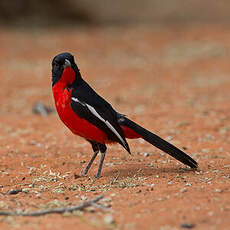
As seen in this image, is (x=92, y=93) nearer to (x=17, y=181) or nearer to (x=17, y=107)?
(x=17, y=181)

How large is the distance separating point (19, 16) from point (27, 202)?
768 inches

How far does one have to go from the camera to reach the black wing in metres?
4.38

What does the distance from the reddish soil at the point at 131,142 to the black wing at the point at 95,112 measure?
0.45 metres

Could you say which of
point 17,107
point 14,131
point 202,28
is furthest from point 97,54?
point 14,131

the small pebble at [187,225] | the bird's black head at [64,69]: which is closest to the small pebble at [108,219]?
the small pebble at [187,225]

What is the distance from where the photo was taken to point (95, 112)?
4.44 metres

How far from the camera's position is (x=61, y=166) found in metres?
5.25

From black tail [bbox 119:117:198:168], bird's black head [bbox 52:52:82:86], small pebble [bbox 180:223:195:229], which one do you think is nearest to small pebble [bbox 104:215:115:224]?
small pebble [bbox 180:223:195:229]

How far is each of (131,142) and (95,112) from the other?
2336mm

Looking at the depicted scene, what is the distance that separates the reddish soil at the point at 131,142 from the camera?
11.0 ft

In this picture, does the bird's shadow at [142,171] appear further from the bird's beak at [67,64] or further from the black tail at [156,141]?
the bird's beak at [67,64]

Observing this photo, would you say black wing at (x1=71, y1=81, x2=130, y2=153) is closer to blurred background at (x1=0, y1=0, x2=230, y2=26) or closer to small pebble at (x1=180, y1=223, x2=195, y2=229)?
small pebble at (x1=180, y1=223, x2=195, y2=229)

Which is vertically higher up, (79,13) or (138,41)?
(79,13)

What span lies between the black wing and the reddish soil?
1.49ft
